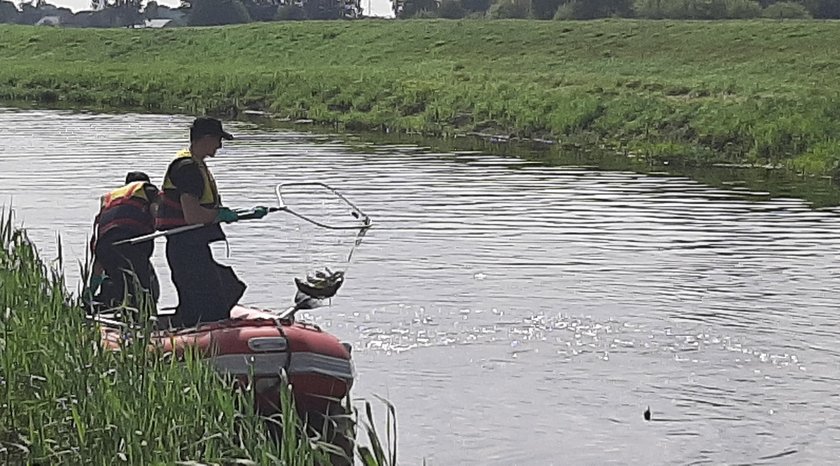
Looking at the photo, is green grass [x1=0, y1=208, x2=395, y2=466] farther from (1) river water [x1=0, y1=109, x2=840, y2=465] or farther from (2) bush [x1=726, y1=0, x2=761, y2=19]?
(2) bush [x1=726, y1=0, x2=761, y2=19]

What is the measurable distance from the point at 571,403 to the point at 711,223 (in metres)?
8.21

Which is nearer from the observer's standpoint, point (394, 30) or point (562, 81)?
point (562, 81)

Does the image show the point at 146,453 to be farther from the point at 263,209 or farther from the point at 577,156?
the point at 577,156

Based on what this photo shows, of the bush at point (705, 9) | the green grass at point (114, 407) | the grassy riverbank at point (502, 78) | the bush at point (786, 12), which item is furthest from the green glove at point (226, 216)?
the bush at point (786, 12)

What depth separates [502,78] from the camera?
37.6m

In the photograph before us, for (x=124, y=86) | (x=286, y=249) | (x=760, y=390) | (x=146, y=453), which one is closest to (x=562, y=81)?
(x=124, y=86)

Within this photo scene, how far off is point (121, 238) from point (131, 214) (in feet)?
0.52

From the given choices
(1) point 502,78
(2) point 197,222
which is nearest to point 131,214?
(2) point 197,222

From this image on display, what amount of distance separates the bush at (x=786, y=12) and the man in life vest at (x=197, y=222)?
5725cm

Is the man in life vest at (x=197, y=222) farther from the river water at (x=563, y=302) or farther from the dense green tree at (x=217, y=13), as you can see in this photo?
the dense green tree at (x=217, y=13)

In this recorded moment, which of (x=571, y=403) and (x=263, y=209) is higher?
(x=263, y=209)

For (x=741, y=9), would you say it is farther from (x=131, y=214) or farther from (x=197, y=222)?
(x=197, y=222)

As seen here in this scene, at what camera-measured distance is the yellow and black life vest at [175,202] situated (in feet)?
29.1

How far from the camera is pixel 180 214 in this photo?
8891 millimetres
